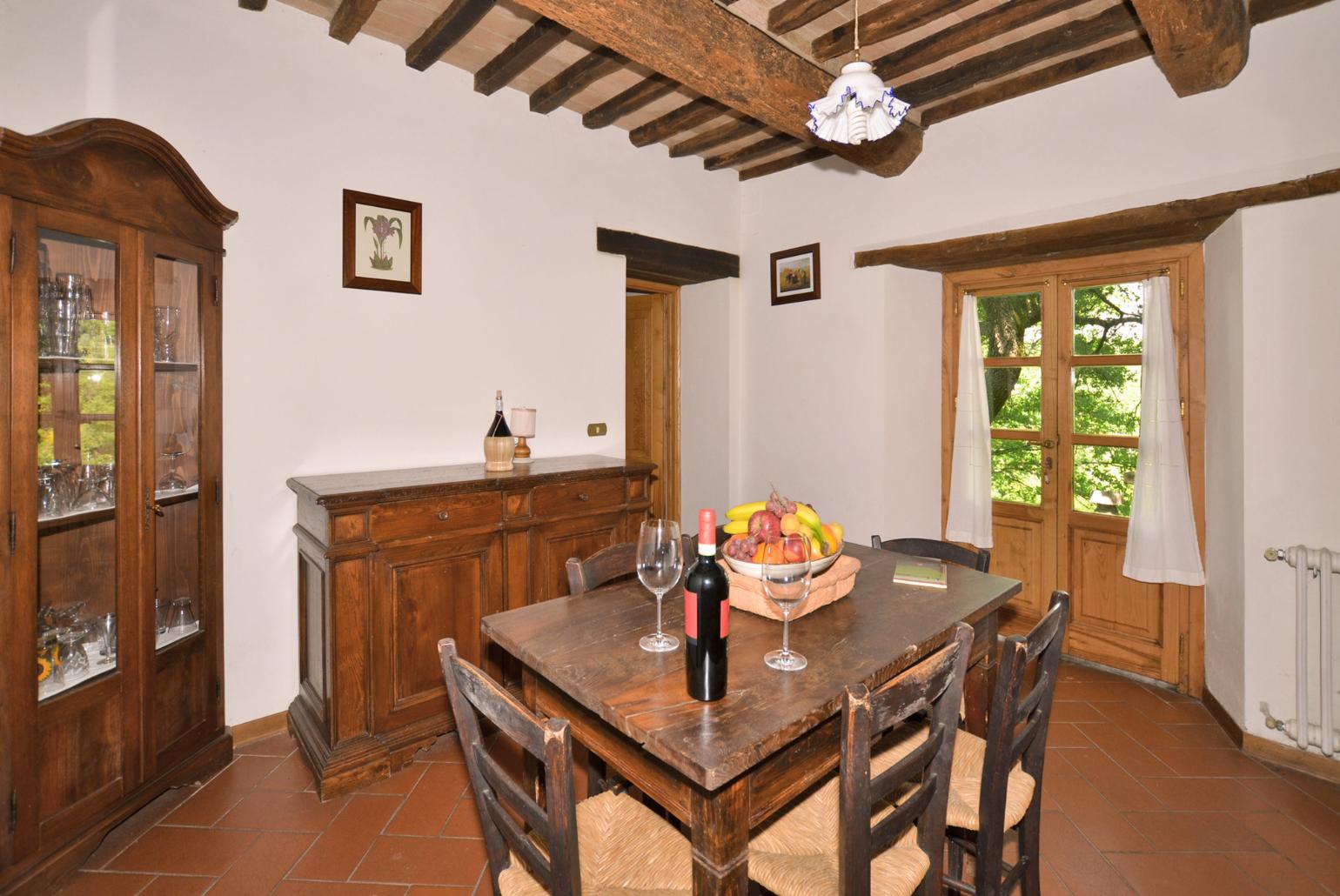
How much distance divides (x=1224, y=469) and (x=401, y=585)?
3460 millimetres

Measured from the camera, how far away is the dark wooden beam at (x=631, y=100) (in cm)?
321

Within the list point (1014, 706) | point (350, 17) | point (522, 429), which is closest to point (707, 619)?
point (1014, 706)

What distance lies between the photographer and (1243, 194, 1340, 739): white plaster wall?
8.05 feet

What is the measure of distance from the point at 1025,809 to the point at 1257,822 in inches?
53.1

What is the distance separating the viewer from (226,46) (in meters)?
2.55

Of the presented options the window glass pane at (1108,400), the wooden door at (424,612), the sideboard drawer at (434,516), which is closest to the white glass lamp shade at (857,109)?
the sideboard drawer at (434,516)

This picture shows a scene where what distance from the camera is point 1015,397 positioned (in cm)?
373

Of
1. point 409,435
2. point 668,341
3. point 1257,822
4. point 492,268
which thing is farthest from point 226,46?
point 1257,822

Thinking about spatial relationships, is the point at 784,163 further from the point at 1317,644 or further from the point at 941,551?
the point at 1317,644

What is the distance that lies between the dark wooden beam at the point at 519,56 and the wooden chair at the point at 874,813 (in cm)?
270

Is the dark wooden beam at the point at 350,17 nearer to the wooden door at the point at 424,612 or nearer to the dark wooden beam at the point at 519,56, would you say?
the dark wooden beam at the point at 519,56

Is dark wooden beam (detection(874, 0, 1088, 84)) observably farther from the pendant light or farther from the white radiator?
the white radiator

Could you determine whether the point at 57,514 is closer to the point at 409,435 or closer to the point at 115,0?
the point at 409,435

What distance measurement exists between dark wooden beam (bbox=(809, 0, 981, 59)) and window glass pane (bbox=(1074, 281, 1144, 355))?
1.67 metres
